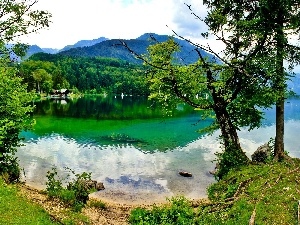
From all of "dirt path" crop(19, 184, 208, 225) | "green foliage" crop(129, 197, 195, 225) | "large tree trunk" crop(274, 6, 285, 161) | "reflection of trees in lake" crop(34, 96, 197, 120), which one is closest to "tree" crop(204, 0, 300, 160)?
"large tree trunk" crop(274, 6, 285, 161)

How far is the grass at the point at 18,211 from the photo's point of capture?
15105 mm

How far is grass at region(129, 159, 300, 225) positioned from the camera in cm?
1010

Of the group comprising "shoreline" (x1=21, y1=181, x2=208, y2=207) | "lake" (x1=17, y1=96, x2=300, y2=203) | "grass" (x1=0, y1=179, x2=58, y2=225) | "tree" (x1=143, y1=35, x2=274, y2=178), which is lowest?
"shoreline" (x1=21, y1=181, x2=208, y2=207)

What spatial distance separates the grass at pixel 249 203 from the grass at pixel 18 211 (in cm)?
543

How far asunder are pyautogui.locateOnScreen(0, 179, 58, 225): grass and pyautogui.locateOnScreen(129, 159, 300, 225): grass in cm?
543

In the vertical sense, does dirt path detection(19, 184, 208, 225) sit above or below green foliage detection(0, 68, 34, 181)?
below

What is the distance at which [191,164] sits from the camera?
4450cm

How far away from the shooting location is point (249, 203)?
36.0ft

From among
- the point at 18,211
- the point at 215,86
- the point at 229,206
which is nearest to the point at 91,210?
the point at 18,211

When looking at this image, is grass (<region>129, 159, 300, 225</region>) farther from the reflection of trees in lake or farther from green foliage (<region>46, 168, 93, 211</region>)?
the reflection of trees in lake

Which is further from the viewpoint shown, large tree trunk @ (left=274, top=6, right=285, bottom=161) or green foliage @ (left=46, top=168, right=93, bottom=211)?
green foliage @ (left=46, top=168, right=93, bottom=211)

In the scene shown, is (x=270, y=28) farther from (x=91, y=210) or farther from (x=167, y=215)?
(x=91, y=210)

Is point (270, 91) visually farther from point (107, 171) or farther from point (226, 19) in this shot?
point (107, 171)

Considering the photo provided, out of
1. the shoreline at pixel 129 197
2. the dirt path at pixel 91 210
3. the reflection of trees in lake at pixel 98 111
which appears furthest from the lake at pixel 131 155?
the reflection of trees in lake at pixel 98 111
